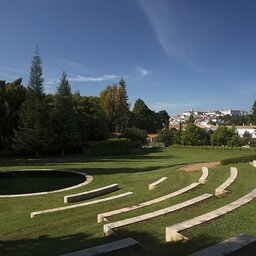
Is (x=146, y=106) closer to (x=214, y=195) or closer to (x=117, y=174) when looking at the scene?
(x=117, y=174)

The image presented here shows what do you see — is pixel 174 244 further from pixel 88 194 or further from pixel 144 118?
pixel 144 118

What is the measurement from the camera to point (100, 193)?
18.0 metres

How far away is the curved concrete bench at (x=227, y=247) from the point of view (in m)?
6.43

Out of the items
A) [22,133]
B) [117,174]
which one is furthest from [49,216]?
[22,133]

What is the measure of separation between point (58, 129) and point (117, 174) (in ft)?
69.9

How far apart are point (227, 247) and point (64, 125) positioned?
38.7 metres

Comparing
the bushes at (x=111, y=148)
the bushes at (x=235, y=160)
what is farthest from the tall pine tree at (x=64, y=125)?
the bushes at (x=235, y=160)

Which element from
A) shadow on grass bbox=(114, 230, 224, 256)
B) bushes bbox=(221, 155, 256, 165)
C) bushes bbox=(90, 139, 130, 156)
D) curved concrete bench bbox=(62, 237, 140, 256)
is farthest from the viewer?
bushes bbox=(90, 139, 130, 156)

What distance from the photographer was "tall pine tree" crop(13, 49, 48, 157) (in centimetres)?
4144

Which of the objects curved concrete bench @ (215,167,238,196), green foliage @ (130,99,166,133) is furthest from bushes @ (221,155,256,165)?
green foliage @ (130,99,166,133)

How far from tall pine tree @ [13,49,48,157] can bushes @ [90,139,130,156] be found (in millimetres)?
6874

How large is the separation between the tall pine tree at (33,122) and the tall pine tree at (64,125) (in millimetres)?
1519

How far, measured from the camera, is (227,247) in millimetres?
6773

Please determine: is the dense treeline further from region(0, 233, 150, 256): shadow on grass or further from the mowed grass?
region(0, 233, 150, 256): shadow on grass
